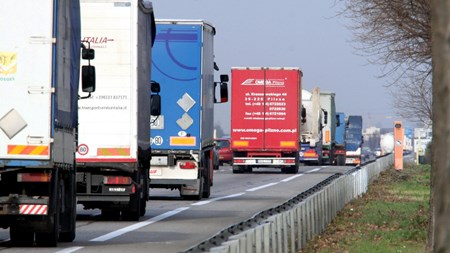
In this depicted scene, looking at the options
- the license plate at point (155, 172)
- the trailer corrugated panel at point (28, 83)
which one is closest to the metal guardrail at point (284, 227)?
the trailer corrugated panel at point (28, 83)

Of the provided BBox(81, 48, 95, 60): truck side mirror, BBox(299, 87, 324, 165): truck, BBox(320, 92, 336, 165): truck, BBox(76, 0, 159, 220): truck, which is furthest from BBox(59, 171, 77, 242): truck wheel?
BBox(320, 92, 336, 165): truck

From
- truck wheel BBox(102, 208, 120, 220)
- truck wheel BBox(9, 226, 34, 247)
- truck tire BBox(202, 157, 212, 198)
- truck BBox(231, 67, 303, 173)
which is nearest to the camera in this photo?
truck wheel BBox(9, 226, 34, 247)

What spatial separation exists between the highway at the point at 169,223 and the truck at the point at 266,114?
13.8 metres

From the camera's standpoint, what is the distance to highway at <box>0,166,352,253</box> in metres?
17.7

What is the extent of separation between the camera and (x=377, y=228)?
23.5 m

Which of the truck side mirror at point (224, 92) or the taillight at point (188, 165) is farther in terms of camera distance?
the truck side mirror at point (224, 92)

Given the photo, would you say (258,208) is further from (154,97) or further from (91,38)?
(91,38)

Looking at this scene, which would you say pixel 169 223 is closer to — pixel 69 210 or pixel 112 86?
pixel 112 86

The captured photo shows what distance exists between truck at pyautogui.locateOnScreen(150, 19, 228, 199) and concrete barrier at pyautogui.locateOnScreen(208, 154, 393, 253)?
3.43m

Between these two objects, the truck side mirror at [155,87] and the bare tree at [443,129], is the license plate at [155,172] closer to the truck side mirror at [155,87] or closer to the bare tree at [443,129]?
the truck side mirror at [155,87]

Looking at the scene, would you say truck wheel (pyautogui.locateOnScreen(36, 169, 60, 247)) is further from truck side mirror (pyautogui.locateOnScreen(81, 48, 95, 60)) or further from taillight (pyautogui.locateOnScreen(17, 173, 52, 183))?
truck side mirror (pyautogui.locateOnScreen(81, 48, 95, 60))

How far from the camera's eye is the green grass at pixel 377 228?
18.7 meters

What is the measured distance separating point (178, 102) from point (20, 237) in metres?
13.0

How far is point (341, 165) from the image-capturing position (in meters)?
84.9
